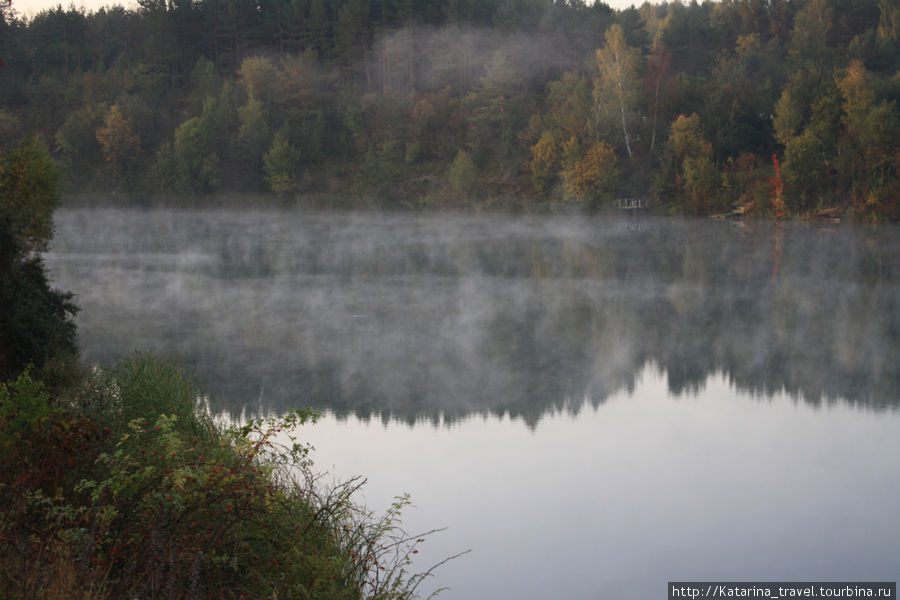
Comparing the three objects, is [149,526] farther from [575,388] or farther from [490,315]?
[490,315]

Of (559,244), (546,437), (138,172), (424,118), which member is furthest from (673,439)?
(138,172)

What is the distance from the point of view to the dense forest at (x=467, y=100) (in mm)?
58875

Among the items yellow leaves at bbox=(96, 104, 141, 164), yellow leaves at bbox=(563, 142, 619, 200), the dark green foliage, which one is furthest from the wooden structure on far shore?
the dark green foliage

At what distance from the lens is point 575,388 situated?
55.0 ft

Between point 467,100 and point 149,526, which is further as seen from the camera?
point 467,100

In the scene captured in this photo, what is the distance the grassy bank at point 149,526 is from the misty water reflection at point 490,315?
685cm

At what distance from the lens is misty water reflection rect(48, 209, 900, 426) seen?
1702 centimetres

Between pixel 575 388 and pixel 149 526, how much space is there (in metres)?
11.1

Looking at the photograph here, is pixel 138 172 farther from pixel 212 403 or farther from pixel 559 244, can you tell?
pixel 212 403

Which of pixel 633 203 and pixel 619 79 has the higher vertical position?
pixel 619 79

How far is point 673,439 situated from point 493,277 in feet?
61.0

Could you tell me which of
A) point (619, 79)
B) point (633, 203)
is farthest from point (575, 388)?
point (619, 79)

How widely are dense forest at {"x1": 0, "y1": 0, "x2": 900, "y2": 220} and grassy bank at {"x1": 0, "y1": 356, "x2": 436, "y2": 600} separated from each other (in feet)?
169

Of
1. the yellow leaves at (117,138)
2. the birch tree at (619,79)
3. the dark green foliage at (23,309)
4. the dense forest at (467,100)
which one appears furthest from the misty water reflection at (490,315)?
the yellow leaves at (117,138)
